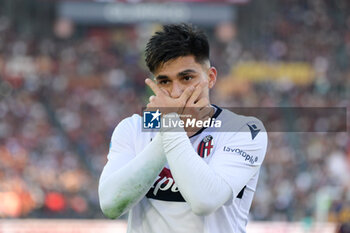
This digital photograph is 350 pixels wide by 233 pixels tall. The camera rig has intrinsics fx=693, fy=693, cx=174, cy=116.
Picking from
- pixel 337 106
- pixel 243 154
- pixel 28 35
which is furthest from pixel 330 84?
pixel 243 154

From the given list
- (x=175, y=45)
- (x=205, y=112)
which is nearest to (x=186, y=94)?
(x=205, y=112)

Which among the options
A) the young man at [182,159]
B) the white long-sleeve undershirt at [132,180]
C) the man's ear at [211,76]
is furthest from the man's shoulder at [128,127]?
the man's ear at [211,76]

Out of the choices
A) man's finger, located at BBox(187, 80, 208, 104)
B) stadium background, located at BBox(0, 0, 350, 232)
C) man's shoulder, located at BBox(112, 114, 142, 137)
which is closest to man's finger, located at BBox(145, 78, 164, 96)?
man's finger, located at BBox(187, 80, 208, 104)

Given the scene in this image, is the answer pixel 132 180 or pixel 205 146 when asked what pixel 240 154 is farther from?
pixel 132 180

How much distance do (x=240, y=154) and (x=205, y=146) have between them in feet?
0.46

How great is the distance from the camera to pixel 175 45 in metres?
2.71

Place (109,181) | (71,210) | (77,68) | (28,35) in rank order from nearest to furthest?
(109,181), (71,210), (77,68), (28,35)

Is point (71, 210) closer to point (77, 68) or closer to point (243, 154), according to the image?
point (77, 68)

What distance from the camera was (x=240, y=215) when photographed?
8.82 feet

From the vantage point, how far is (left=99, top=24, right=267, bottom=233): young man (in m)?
2.45

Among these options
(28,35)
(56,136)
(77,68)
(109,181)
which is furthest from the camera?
(28,35)

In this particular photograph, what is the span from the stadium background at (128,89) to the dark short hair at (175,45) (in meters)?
9.45

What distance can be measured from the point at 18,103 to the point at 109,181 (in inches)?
774

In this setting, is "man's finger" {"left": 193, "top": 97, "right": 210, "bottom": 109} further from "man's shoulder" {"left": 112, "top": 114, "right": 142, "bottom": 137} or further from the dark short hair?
"man's shoulder" {"left": 112, "top": 114, "right": 142, "bottom": 137}
